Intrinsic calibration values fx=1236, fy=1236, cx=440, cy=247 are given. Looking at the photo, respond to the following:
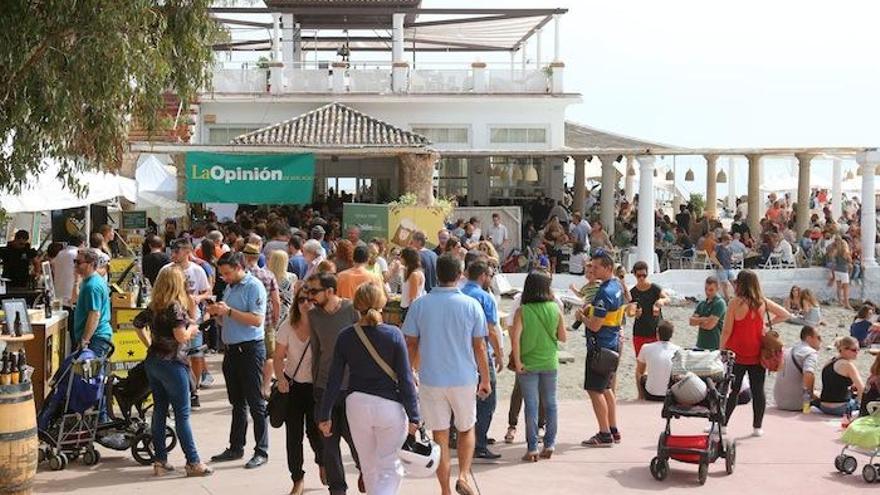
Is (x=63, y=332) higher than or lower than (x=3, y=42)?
lower

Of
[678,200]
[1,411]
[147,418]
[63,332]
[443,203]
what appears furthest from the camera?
[678,200]

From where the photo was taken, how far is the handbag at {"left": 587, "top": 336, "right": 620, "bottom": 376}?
10.4 meters

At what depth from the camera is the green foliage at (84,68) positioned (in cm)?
919

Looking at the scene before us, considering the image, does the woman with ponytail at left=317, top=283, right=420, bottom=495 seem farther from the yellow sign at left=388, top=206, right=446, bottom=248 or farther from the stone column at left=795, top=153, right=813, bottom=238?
the stone column at left=795, top=153, right=813, bottom=238

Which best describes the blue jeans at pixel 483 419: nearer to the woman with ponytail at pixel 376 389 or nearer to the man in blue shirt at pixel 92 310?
the woman with ponytail at pixel 376 389

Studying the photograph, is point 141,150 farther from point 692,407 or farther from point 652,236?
point 692,407

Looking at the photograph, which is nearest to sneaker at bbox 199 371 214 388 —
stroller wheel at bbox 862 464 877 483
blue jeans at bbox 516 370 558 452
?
blue jeans at bbox 516 370 558 452

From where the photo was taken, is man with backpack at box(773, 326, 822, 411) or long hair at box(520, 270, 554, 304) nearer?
long hair at box(520, 270, 554, 304)

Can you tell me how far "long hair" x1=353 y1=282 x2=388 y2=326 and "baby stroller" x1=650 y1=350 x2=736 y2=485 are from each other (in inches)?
121

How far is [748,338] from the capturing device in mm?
10828

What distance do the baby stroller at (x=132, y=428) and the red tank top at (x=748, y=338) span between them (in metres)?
4.87

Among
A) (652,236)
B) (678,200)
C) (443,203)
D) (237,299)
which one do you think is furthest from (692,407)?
(678,200)

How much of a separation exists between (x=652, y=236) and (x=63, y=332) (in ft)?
54.5

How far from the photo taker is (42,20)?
9195 mm
